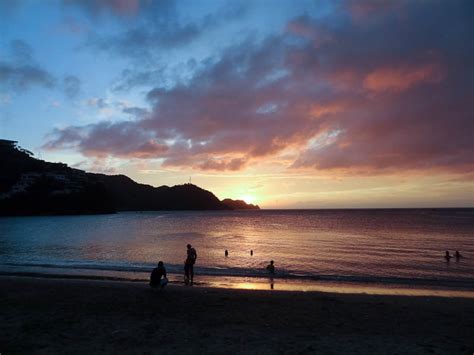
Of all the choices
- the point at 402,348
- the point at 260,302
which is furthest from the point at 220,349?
the point at 260,302

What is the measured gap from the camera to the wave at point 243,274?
25047mm

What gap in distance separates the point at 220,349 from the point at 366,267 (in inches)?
1028

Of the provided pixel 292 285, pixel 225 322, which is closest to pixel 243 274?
pixel 292 285

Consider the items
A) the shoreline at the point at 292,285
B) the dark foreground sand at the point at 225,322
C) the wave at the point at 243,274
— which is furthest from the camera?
the wave at the point at 243,274

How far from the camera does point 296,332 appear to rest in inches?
454

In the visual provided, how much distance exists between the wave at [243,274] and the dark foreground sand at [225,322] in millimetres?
6828

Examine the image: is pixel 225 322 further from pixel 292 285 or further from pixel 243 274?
pixel 243 274

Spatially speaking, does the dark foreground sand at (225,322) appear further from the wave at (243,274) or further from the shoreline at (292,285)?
the wave at (243,274)

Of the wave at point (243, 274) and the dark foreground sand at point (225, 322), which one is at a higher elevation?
the dark foreground sand at point (225, 322)

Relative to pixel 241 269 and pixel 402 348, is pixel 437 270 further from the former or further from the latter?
pixel 402 348

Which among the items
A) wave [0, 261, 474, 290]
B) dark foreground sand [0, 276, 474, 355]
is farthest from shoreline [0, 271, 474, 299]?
dark foreground sand [0, 276, 474, 355]

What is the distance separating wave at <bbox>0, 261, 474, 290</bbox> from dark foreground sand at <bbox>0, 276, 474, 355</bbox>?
6.83 metres

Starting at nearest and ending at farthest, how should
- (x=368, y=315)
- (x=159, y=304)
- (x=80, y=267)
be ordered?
(x=368, y=315) < (x=159, y=304) < (x=80, y=267)

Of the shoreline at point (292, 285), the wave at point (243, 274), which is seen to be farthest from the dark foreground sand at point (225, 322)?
the wave at point (243, 274)
